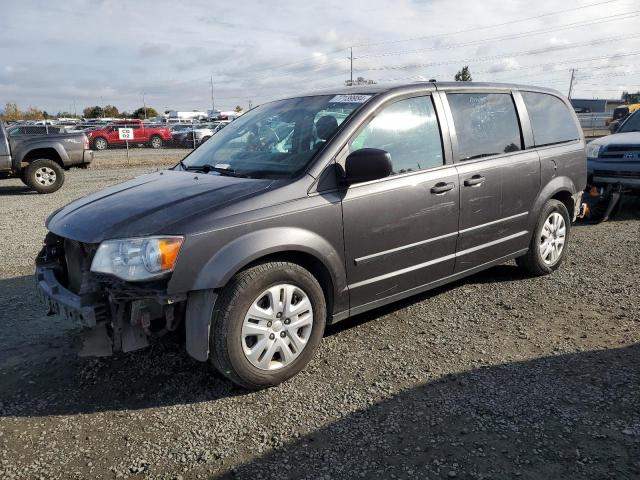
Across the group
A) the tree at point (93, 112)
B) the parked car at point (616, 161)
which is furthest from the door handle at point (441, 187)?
the tree at point (93, 112)

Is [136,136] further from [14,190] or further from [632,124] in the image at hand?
[632,124]

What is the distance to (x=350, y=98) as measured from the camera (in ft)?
12.6

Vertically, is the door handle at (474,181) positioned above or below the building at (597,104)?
below

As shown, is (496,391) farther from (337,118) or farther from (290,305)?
(337,118)

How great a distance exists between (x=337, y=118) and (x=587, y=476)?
8.38 feet

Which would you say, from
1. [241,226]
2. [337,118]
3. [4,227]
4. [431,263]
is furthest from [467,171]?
[4,227]

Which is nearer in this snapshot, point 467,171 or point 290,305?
point 290,305

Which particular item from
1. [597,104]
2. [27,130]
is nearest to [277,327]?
[27,130]

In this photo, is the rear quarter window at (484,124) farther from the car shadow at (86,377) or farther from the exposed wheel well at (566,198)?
the car shadow at (86,377)

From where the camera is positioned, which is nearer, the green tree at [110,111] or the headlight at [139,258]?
the headlight at [139,258]

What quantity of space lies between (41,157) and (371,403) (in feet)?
38.0

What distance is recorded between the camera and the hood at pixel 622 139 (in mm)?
7949

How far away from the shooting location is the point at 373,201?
3527 millimetres

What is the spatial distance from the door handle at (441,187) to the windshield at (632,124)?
6.92 meters
